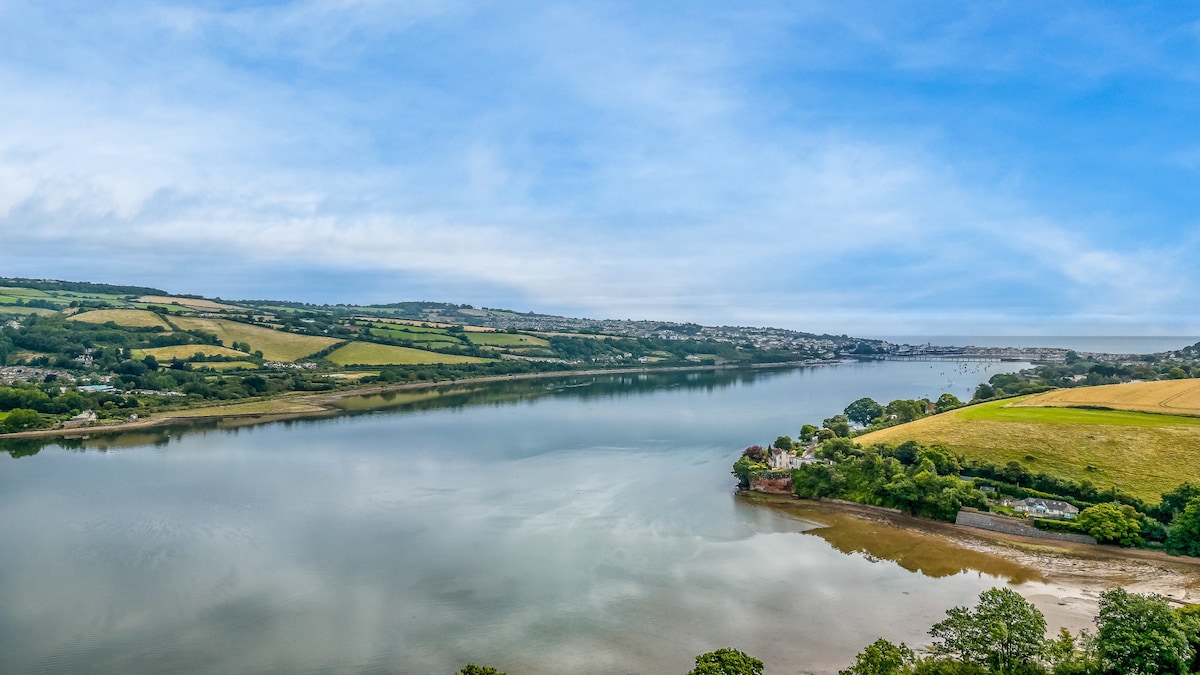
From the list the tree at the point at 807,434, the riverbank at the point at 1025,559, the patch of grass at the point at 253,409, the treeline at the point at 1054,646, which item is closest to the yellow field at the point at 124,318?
the patch of grass at the point at 253,409

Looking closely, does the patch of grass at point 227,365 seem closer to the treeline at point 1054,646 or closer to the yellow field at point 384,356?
the yellow field at point 384,356

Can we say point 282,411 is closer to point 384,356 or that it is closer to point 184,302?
point 384,356

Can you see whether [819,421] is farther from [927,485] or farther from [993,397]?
[927,485]

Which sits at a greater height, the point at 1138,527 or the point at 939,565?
the point at 1138,527

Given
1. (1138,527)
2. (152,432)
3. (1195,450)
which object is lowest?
(152,432)

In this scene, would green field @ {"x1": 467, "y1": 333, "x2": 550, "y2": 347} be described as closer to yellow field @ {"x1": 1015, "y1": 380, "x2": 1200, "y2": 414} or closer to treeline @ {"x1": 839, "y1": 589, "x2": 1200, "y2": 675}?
yellow field @ {"x1": 1015, "y1": 380, "x2": 1200, "y2": 414}

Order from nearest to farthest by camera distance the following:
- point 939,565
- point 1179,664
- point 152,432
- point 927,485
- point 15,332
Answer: point 1179,664, point 939,565, point 927,485, point 152,432, point 15,332

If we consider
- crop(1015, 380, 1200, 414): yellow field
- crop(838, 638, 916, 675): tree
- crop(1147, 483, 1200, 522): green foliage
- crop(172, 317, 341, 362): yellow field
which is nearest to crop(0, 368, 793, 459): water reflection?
crop(172, 317, 341, 362): yellow field

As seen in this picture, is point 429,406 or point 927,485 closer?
point 927,485

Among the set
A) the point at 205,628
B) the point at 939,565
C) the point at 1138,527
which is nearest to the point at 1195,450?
the point at 1138,527
